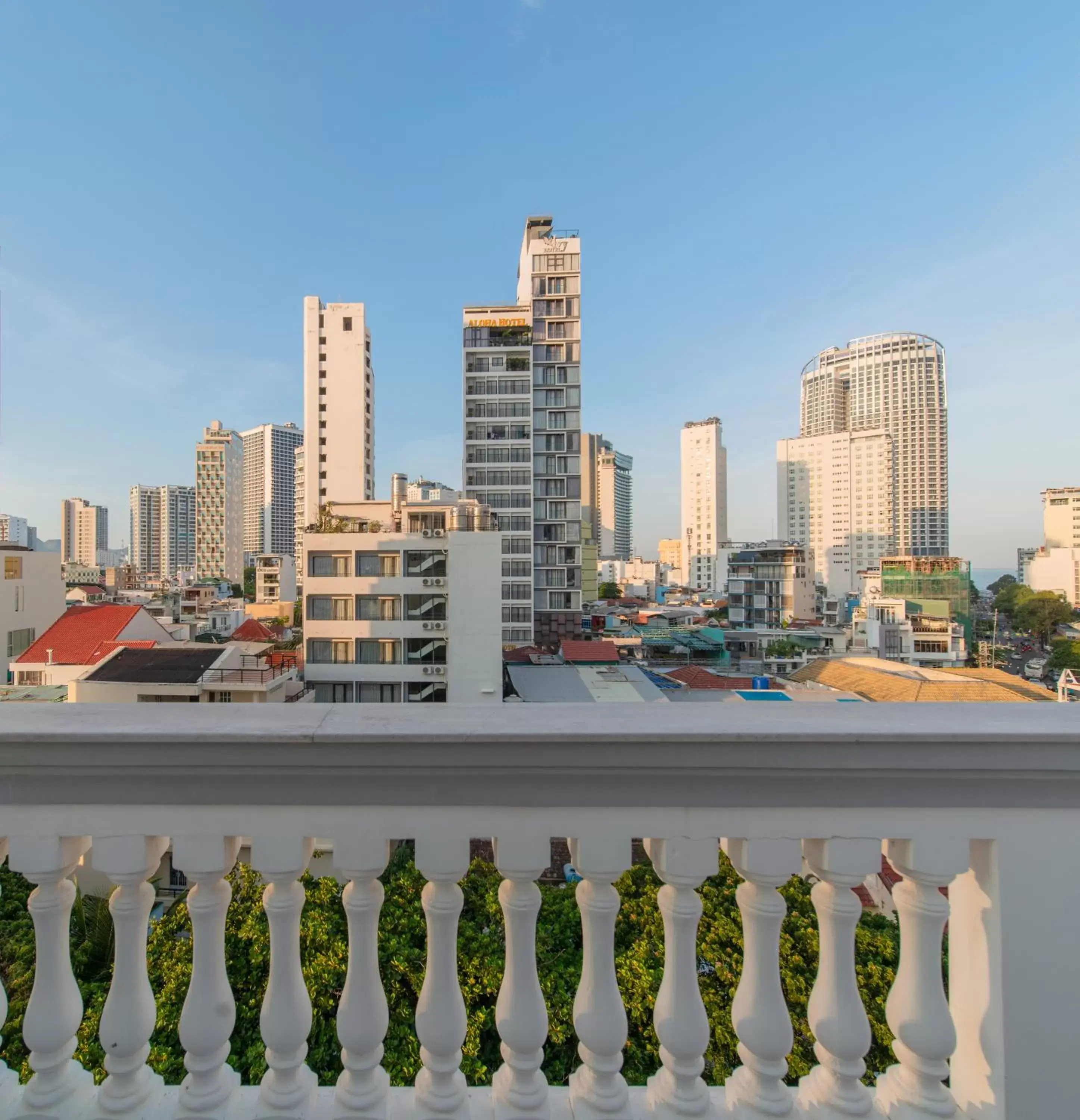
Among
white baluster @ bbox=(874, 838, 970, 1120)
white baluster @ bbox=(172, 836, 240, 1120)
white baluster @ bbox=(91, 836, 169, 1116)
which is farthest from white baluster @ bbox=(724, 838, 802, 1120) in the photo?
white baluster @ bbox=(91, 836, 169, 1116)

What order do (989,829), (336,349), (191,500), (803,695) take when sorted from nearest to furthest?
(989,829) < (803,695) < (336,349) < (191,500)

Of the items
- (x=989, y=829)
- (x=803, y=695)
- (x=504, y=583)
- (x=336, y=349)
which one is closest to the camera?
(x=989, y=829)

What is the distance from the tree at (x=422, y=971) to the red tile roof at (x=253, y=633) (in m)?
25.4

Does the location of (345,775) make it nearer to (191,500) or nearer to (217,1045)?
(217,1045)

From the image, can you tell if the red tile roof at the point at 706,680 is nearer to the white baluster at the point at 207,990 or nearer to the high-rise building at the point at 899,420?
the white baluster at the point at 207,990

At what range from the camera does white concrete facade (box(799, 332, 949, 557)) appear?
58219mm

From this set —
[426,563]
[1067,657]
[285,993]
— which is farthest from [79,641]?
[1067,657]

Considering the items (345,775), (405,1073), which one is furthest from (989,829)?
(405,1073)

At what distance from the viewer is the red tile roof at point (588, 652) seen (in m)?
21.3

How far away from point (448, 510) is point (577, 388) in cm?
1437

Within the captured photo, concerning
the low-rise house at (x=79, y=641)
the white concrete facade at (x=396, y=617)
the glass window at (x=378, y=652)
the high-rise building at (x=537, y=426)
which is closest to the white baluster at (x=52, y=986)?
the white concrete facade at (x=396, y=617)

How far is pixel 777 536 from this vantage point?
63.1m

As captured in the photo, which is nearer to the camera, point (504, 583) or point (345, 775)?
point (345, 775)

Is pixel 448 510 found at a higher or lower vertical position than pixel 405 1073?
higher
